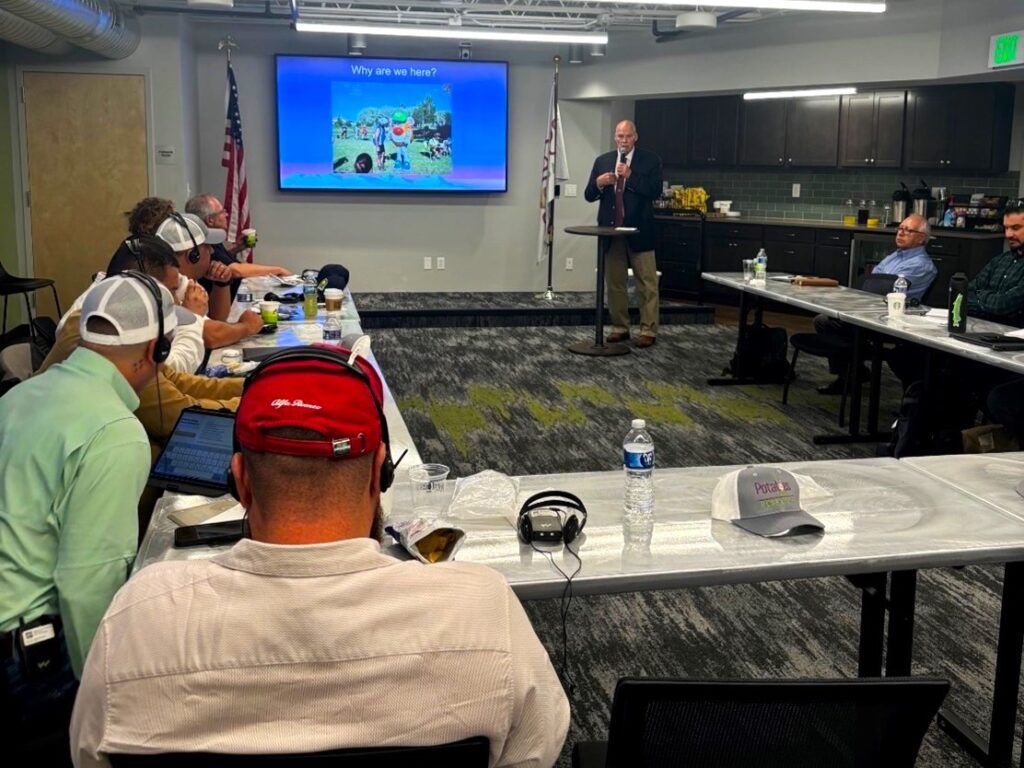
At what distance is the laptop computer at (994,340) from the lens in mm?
4508

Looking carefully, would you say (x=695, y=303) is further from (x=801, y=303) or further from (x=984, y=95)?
(x=801, y=303)

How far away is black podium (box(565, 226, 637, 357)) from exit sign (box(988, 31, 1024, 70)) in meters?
2.82

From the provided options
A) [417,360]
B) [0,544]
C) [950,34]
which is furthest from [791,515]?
[950,34]

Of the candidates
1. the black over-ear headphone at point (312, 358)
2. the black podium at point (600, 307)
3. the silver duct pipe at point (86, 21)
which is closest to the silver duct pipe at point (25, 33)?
the silver duct pipe at point (86, 21)

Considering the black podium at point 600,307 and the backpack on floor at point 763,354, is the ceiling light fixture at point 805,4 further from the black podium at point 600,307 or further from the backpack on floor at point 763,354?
the backpack on floor at point 763,354

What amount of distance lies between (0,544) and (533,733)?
3.94 ft

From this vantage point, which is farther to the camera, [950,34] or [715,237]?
[715,237]

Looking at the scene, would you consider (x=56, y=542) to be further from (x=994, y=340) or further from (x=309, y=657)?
(x=994, y=340)

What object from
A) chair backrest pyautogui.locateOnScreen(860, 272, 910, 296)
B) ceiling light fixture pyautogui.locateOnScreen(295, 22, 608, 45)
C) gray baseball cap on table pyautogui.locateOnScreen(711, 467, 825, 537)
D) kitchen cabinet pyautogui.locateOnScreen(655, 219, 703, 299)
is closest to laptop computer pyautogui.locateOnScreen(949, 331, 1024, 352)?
chair backrest pyautogui.locateOnScreen(860, 272, 910, 296)

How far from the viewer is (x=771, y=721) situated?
1257 mm

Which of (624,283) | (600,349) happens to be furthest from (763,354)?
(624,283)

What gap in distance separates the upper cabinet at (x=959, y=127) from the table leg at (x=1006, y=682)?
24.7ft

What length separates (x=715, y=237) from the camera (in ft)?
35.4

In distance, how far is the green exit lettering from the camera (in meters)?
7.23
